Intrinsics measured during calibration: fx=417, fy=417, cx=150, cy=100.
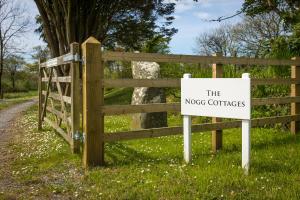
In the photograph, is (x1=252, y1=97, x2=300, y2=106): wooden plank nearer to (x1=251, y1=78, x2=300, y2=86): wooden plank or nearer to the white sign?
(x1=251, y1=78, x2=300, y2=86): wooden plank

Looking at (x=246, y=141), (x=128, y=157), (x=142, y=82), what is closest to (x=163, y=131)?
(x=128, y=157)

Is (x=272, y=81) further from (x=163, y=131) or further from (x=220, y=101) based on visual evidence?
(x=220, y=101)

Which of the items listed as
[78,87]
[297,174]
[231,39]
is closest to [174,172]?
[297,174]

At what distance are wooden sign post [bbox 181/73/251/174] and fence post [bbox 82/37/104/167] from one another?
54.5 inches

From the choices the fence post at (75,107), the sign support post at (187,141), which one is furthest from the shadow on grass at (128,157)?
the fence post at (75,107)

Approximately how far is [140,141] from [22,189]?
3751mm

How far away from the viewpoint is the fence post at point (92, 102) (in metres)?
6.55

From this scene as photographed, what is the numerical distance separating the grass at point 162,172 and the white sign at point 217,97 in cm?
82

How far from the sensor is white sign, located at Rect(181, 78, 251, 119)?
6000 mm

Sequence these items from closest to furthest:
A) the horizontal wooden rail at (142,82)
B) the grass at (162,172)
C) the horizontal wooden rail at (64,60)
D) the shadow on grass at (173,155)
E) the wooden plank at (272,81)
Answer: the grass at (162,172), the shadow on grass at (173,155), the horizontal wooden rail at (142,82), the horizontal wooden rail at (64,60), the wooden plank at (272,81)

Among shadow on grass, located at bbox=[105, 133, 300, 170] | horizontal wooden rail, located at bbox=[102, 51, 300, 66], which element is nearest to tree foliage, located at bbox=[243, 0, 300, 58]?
horizontal wooden rail, located at bbox=[102, 51, 300, 66]

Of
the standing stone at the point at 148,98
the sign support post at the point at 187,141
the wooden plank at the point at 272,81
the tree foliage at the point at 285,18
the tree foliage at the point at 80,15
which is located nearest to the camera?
the sign support post at the point at 187,141

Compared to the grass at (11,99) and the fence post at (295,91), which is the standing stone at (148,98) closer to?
the fence post at (295,91)

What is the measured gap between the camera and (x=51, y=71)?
1062 cm
